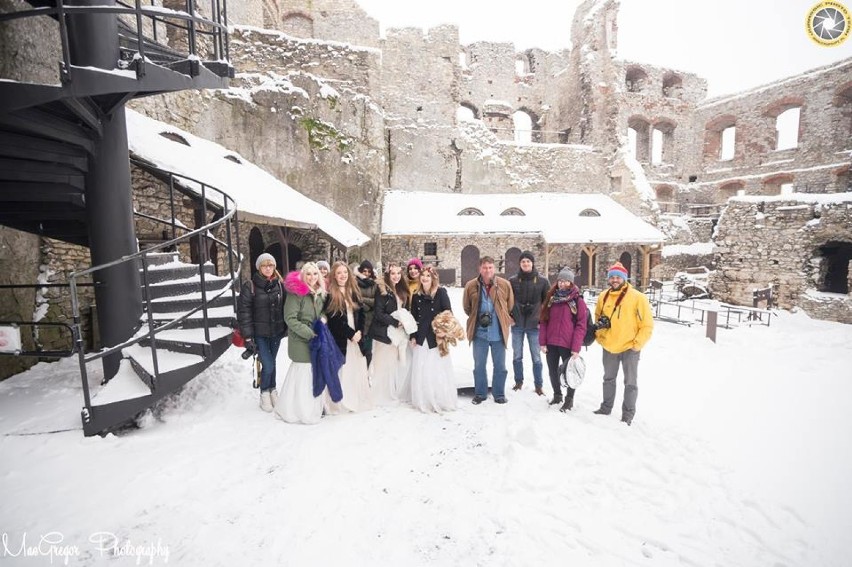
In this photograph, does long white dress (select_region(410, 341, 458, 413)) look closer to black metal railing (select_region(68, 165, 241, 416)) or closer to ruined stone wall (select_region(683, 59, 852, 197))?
black metal railing (select_region(68, 165, 241, 416))

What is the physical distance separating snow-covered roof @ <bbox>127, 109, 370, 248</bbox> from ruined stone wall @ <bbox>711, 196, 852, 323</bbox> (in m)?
13.5

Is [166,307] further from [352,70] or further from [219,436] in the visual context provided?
[352,70]

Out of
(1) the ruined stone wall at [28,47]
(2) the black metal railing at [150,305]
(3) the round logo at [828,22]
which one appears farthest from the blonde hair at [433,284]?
(3) the round logo at [828,22]

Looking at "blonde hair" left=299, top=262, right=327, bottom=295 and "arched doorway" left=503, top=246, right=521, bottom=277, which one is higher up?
"blonde hair" left=299, top=262, right=327, bottom=295

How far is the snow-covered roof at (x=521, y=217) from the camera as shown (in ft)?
56.4

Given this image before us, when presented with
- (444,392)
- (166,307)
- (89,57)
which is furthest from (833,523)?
(89,57)

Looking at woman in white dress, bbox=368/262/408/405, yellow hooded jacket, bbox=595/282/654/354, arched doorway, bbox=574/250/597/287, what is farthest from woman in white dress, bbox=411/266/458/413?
arched doorway, bbox=574/250/597/287

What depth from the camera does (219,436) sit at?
3.67 metres

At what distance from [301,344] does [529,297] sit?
9.12 ft

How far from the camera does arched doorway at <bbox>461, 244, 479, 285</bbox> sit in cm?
1919

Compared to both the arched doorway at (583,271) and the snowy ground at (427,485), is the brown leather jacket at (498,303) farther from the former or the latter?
the arched doorway at (583,271)

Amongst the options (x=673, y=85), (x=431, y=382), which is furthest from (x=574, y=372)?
(x=673, y=85)

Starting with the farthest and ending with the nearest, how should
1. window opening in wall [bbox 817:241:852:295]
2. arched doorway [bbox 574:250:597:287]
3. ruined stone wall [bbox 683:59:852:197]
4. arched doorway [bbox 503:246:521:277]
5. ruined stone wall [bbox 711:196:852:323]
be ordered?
arched doorway [bbox 574:250:597:287] → arched doorway [bbox 503:246:521:277] → ruined stone wall [bbox 683:59:852:197] → window opening in wall [bbox 817:241:852:295] → ruined stone wall [bbox 711:196:852:323]

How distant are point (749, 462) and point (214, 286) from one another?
6.52 meters
